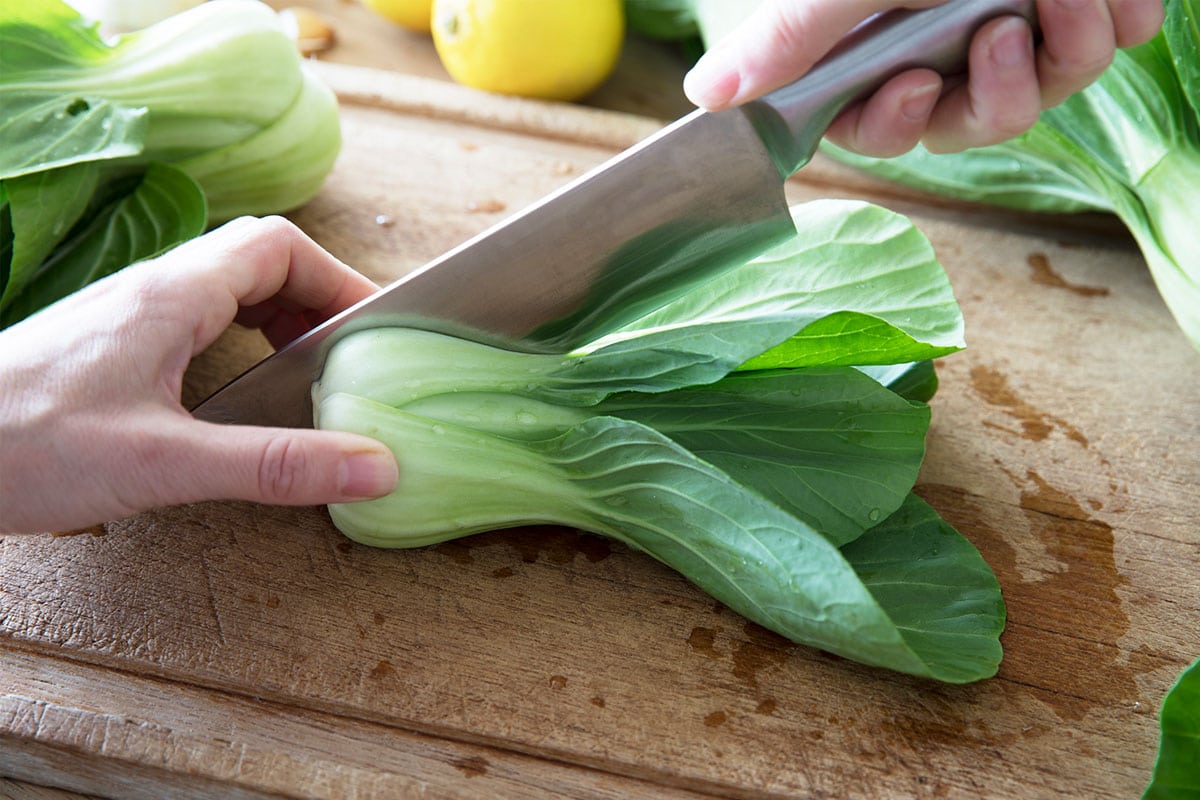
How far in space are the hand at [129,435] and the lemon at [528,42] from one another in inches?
34.8

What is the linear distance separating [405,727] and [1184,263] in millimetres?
1192

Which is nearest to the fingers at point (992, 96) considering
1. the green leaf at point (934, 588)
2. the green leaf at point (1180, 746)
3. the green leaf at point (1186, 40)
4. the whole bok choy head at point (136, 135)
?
the green leaf at point (1186, 40)

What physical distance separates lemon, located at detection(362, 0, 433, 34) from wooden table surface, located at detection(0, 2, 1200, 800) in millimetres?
937

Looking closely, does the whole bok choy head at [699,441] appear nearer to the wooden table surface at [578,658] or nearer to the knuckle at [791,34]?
the wooden table surface at [578,658]

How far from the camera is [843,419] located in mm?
1182

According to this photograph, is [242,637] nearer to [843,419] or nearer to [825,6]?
[843,419]

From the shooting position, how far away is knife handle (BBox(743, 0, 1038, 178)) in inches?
44.1

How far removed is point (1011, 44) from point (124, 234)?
1.18 metres

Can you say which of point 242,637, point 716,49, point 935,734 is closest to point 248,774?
point 242,637

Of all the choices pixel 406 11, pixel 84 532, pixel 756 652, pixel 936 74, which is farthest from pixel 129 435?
pixel 406 11

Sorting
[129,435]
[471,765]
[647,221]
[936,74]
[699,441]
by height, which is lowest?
[471,765]

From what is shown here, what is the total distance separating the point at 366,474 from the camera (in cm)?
A: 107

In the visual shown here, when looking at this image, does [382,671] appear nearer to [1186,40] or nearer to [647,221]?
[647,221]

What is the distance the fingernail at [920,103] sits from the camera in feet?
3.91
